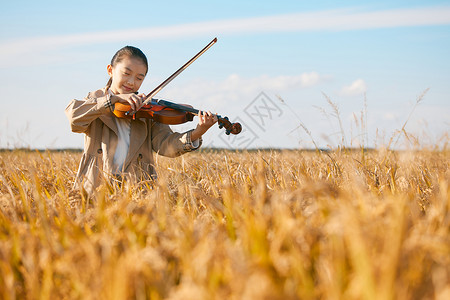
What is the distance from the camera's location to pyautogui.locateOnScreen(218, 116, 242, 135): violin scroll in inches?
130

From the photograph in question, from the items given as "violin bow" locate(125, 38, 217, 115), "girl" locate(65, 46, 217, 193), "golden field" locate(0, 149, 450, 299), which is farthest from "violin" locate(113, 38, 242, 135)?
"golden field" locate(0, 149, 450, 299)

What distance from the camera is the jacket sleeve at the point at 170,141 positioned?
3.26m

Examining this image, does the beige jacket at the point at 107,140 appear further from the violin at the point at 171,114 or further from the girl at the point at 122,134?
the violin at the point at 171,114

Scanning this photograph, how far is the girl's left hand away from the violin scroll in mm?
79

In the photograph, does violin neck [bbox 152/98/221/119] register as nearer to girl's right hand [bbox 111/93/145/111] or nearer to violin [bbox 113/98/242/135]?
violin [bbox 113/98/242/135]

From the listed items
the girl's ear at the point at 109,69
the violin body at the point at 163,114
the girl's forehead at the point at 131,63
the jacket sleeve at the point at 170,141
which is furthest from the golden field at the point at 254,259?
the girl's ear at the point at 109,69

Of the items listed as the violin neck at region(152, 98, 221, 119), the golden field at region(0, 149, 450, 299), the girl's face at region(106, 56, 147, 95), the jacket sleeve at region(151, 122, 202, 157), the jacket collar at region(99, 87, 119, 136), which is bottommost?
the golden field at region(0, 149, 450, 299)

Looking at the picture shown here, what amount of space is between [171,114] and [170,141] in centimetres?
22

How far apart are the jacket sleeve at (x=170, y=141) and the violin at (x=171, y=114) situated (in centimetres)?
14

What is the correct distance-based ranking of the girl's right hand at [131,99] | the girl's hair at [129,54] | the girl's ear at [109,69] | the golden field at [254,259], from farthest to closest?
the girl's ear at [109,69] < the girl's hair at [129,54] < the girl's right hand at [131,99] < the golden field at [254,259]

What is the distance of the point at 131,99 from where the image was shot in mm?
3062

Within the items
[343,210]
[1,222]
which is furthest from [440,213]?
[1,222]

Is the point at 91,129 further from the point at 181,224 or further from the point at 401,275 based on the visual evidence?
the point at 401,275

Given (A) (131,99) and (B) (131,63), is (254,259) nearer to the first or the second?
(A) (131,99)
